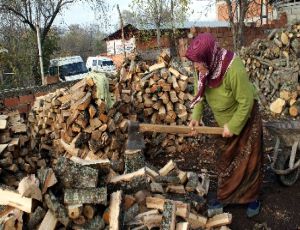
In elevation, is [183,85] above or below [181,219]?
above

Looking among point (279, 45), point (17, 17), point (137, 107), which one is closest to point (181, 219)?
point (137, 107)

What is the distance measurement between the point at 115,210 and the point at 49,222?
0.58m

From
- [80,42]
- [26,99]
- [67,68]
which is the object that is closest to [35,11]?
[67,68]

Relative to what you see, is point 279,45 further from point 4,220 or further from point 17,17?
point 17,17

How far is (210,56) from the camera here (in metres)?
3.75

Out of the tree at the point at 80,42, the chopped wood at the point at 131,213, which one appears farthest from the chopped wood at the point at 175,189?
the tree at the point at 80,42

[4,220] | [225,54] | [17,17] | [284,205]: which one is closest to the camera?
[4,220]

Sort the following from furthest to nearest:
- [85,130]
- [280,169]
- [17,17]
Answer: [17,17]
[85,130]
[280,169]

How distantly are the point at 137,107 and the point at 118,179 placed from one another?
335cm

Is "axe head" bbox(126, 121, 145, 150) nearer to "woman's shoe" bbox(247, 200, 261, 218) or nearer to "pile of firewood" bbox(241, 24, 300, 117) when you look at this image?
"woman's shoe" bbox(247, 200, 261, 218)

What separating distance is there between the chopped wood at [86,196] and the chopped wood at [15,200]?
0.32 metres

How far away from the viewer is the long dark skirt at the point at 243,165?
4.11 m

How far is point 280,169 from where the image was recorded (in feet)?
16.5

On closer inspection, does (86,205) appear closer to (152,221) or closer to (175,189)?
(152,221)
